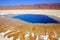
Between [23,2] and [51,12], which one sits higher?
[23,2]

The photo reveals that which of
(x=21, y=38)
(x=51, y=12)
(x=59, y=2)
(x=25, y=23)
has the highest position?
(x=59, y=2)

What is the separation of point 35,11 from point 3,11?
1.46 ft

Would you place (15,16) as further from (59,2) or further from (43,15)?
(59,2)

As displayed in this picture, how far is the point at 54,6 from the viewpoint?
175 cm

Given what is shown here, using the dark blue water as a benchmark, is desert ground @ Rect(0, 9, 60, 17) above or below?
above

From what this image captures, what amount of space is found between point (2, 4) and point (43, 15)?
59cm

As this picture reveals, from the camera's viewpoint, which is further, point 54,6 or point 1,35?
point 54,6

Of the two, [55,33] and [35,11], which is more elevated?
[35,11]

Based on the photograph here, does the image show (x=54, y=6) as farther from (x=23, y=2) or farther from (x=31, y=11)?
(x=23, y=2)

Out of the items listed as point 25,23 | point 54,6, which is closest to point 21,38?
point 25,23

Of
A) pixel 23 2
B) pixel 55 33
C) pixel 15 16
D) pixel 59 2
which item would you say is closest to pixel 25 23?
pixel 15 16

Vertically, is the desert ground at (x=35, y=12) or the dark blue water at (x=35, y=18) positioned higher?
the desert ground at (x=35, y=12)

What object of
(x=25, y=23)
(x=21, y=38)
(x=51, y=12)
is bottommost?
(x=21, y=38)

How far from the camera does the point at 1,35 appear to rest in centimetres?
159
